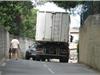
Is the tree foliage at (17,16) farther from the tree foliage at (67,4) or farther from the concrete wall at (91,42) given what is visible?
the concrete wall at (91,42)

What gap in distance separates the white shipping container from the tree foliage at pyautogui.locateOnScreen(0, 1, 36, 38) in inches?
48.6

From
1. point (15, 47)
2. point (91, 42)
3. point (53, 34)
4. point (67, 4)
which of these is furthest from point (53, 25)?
point (91, 42)

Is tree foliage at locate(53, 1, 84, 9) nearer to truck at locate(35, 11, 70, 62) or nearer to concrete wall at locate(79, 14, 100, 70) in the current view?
truck at locate(35, 11, 70, 62)

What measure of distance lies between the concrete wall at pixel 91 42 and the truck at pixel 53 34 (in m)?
3.40

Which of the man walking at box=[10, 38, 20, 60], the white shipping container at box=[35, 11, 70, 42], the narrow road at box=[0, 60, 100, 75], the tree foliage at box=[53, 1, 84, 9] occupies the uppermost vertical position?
the tree foliage at box=[53, 1, 84, 9]

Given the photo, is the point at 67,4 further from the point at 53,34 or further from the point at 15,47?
the point at 15,47

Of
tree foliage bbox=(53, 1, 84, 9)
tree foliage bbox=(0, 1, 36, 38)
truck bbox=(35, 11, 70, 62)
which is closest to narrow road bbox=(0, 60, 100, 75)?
tree foliage bbox=(0, 1, 36, 38)

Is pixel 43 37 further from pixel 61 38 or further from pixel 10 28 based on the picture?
pixel 10 28

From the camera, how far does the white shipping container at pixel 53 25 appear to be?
3431 cm

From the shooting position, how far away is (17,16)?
45.4m

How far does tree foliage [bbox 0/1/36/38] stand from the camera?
24.8m

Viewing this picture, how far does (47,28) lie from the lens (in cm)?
3450

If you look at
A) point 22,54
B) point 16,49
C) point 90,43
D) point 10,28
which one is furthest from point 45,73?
point 10,28

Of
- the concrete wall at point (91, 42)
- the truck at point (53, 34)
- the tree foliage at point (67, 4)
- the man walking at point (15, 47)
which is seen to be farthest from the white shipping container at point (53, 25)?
the concrete wall at point (91, 42)
